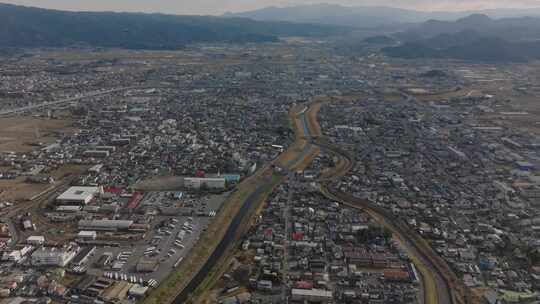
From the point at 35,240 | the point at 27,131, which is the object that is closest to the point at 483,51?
the point at 27,131

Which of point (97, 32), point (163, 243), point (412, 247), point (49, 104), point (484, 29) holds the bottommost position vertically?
point (163, 243)

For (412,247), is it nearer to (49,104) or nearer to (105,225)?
(105,225)

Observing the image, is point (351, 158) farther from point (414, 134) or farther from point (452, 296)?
point (452, 296)

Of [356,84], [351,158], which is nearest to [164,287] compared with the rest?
A: [351,158]

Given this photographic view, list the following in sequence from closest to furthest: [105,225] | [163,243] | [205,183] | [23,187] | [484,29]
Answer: [163,243] < [105,225] < [205,183] < [23,187] < [484,29]

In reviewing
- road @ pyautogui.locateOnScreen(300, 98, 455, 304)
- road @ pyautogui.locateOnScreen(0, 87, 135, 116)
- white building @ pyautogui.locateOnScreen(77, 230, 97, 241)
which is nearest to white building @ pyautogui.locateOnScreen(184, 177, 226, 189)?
road @ pyautogui.locateOnScreen(300, 98, 455, 304)
